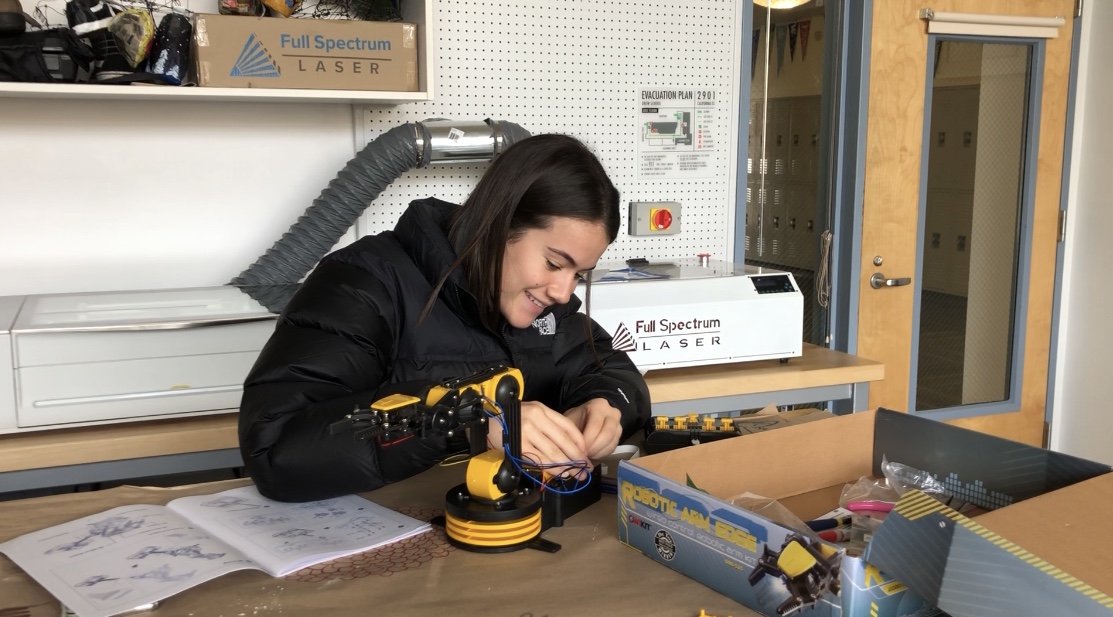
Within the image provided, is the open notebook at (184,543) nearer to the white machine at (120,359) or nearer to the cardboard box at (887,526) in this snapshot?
the cardboard box at (887,526)

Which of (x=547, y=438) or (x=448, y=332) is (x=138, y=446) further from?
(x=547, y=438)

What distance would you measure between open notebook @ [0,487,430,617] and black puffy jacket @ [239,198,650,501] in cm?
6

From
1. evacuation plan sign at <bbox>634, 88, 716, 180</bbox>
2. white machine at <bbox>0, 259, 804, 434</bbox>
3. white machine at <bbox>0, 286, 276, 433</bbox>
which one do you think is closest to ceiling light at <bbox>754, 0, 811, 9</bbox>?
evacuation plan sign at <bbox>634, 88, 716, 180</bbox>

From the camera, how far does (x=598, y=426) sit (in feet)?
4.56

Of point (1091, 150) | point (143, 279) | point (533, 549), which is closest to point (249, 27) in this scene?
point (143, 279)

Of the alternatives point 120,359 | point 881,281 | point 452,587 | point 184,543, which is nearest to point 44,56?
point 120,359

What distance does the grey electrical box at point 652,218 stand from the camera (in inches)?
109

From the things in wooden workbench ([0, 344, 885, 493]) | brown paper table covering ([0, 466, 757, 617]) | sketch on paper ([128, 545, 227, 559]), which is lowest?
wooden workbench ([0, 344, 885, 493])

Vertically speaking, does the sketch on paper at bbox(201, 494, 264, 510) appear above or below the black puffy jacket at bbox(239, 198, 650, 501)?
below

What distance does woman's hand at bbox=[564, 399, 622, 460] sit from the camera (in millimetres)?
1370

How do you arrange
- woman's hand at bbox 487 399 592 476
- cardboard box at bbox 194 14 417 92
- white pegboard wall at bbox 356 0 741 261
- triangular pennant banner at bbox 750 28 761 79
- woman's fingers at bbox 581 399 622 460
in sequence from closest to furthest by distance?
woman's hand at bbox 487 399 592 476, woman's fingers at bbox 581 399 622 460, cardboard box at bbox 194 14 417 92, white pegboard wall at bbox 356 0 741 261, triangular pennant banner at bbox 750 28 761 79

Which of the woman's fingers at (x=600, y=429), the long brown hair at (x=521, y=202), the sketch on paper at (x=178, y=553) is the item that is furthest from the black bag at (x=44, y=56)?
the woman's fingers at (x=600, y=429)

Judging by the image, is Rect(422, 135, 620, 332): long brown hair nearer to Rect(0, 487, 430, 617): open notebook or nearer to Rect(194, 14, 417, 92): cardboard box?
Rect(0, 487, 430, 617): open notebook

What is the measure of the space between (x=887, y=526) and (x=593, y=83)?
2044mm
